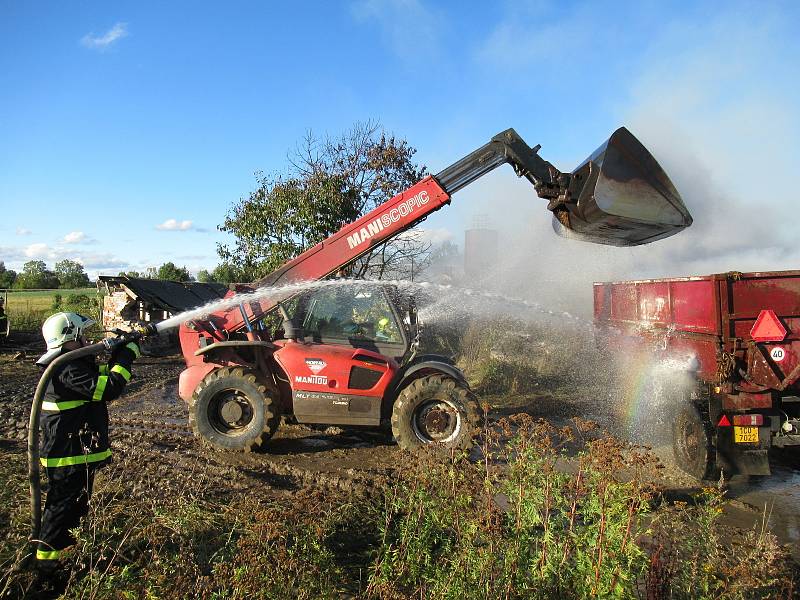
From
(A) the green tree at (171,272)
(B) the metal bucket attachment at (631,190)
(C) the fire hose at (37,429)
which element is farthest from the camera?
(A) the green tree at (171,272)

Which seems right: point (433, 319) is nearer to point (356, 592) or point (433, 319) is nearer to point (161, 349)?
point (161, 349)

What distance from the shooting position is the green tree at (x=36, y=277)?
3812cm

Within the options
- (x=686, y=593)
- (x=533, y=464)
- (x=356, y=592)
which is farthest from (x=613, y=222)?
(x=356, y=592)

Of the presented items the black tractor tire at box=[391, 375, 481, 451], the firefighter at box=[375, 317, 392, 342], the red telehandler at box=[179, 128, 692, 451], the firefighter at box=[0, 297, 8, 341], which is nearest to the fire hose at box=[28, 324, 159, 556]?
the red telehandler at box=[179, 128, 692, 451]

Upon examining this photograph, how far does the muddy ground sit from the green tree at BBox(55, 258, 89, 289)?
122 ft

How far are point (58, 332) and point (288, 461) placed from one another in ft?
10.3

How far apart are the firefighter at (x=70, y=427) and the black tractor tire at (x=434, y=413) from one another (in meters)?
3.14

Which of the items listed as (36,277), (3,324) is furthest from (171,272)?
(36,277)

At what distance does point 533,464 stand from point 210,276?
26977 mm

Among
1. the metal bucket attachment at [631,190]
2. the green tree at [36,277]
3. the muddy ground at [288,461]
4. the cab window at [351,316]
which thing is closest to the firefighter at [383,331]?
the cab window at [351,316]

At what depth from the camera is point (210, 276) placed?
2795cm

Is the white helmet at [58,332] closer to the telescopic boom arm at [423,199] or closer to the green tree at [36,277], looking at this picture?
the telescopic boom arm at [423,199]

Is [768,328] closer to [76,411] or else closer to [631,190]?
[631,190]

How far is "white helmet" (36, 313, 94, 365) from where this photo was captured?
3.74 m
